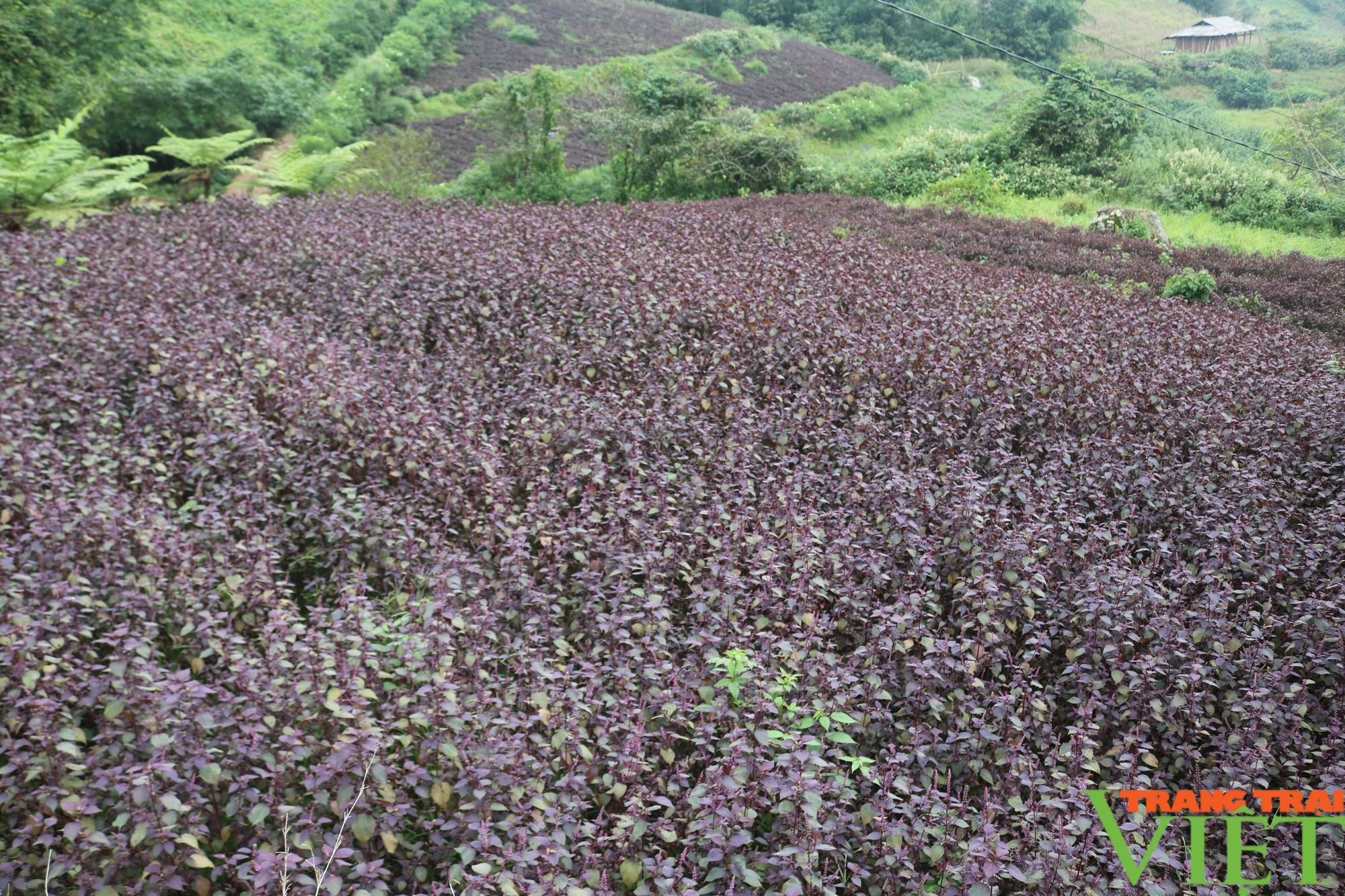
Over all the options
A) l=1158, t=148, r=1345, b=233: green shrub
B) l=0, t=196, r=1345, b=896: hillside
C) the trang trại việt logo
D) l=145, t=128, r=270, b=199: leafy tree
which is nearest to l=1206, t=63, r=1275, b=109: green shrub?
l=1158, t=148, r=1345, b=233: green shrub

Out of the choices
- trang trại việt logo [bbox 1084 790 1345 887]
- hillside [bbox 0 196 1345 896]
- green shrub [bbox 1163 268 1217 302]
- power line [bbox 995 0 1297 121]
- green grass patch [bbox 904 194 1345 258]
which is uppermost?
power line [bbox 995 0 1297 121]

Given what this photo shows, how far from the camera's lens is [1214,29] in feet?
141

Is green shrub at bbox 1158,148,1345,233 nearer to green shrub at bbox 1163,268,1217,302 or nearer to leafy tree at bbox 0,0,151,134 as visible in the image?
green shrub at bbox 1163,268,1217,302

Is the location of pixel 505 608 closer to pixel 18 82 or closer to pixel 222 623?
pixel 222 623

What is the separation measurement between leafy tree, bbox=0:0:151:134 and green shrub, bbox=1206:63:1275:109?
149ft

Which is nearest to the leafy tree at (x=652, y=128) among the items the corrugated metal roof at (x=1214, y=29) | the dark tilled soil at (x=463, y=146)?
the dark tilled soil at (x=463, y=146)

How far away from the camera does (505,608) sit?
142 inches

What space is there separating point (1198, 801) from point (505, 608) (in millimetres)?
2931

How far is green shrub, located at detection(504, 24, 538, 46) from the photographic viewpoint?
105 ft

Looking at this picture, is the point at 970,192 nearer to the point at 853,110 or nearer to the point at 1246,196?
the point at 1246,196

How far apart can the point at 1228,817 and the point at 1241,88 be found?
4805cm

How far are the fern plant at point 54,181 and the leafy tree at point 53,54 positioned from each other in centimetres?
200

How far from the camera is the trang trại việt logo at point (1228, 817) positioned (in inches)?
99.7

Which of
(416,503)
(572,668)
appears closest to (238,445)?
(416,503)
